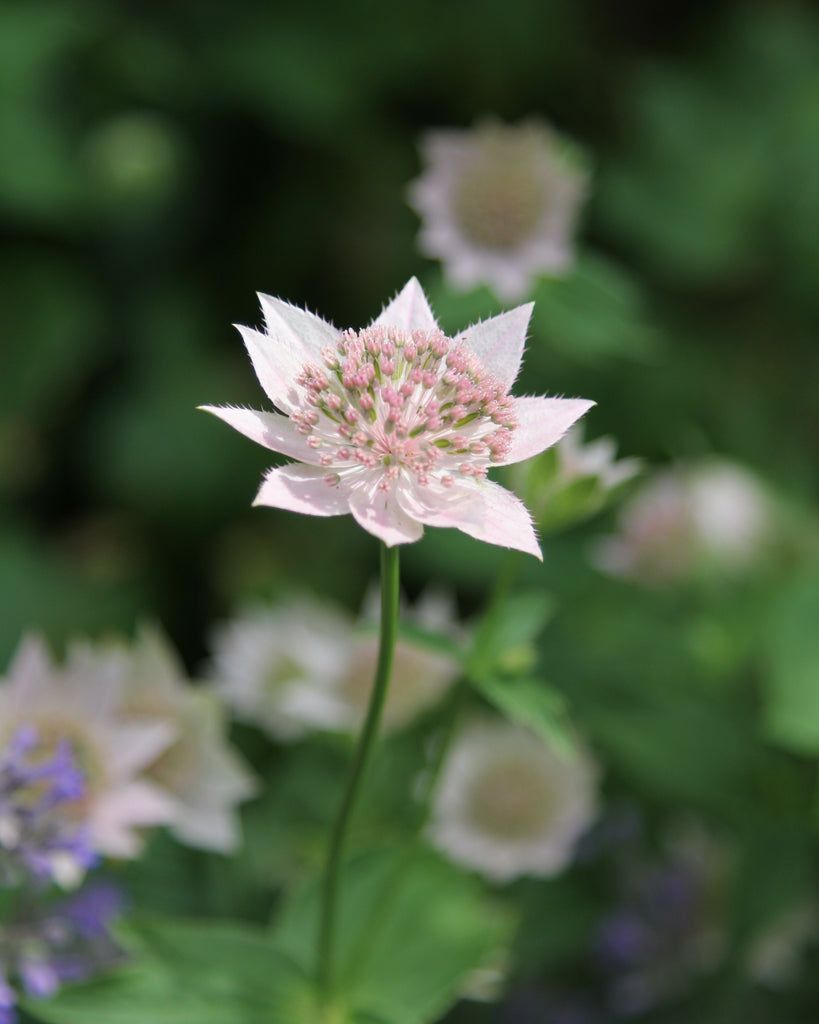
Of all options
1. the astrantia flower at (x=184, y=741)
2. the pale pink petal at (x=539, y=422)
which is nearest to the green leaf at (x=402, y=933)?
the astrantia flower at (x=184, y=741)

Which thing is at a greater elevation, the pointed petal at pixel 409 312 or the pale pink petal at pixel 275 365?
the pointed petal at pixel 409 312

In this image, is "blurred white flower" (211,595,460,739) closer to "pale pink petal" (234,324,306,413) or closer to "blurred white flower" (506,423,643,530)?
"blurred white flower" (506,423,643,530)

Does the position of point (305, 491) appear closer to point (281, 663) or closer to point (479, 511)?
point (479, 511)

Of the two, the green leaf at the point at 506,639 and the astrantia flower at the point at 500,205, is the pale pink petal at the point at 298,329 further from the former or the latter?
the astrantia flower at the point at 500,205

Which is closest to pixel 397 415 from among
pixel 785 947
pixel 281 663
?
pixel 281 663

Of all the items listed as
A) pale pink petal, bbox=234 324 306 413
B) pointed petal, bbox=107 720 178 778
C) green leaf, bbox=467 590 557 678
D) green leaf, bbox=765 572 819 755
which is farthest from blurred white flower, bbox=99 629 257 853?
green leaf, bbox=765 572 819 755

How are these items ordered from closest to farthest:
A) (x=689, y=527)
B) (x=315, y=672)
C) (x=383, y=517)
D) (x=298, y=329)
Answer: (x=383, y=517)
(x=298, y=329)
(x=315, y=672)
(x=689, y=527)
